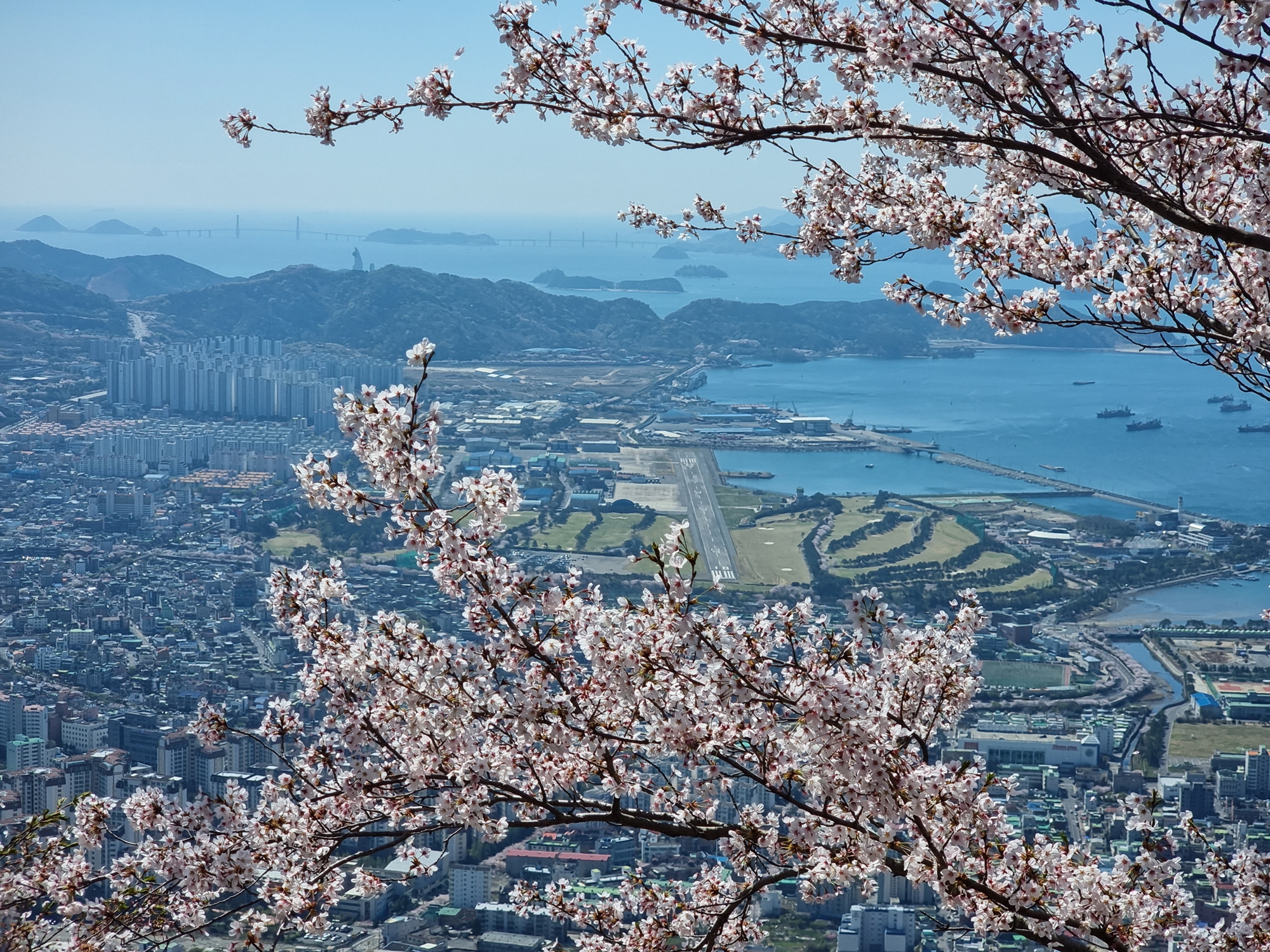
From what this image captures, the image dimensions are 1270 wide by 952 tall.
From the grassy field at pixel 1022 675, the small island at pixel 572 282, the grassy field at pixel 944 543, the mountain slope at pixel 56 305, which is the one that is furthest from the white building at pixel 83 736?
the small island at pixel 572 282

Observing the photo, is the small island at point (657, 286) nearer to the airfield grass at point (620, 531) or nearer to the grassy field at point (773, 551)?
the grassy field at point (773, 551)

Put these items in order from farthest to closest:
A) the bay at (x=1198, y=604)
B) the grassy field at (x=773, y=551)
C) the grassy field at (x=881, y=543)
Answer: the grassy field at (x=881, y=543)
the grassy field at (x=773, y=551)
the bay at (x=1198, y=604)

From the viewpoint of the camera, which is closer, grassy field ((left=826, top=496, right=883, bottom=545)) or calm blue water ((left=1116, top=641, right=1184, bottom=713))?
calm blue water ((left=1116, top=641, right=1184, bottom=713))

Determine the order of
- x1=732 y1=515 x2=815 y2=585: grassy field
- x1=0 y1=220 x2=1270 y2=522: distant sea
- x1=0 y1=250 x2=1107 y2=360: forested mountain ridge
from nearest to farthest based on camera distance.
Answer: x1=732 y1=515 x2=815 y2=585: grassy field < x1=0 y1=220 x2=1270 y2=522: distant sea < x1=0 y1=250 x2=1107 y2=360: forested mountain ridge

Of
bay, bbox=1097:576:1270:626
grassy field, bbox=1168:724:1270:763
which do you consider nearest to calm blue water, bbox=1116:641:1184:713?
grassy field, bbox=1168:724:1270:763

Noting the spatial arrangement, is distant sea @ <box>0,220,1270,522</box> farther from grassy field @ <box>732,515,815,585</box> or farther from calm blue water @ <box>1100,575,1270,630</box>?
calm blue water @ <box>1100,575,1270,630</box>

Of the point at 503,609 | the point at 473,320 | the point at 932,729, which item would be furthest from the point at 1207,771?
the point at 473,320
